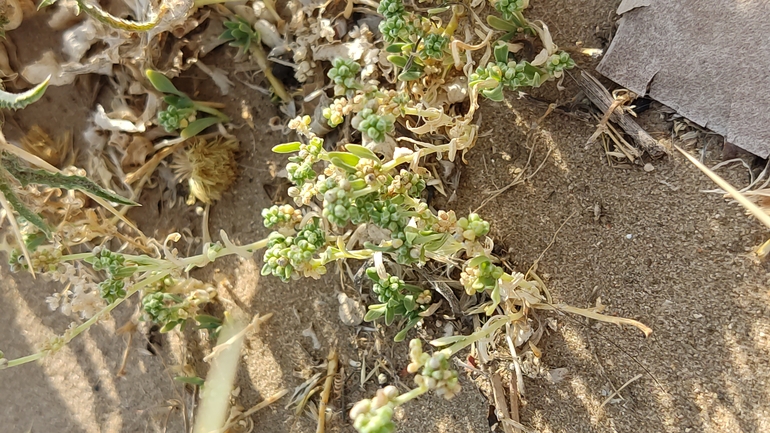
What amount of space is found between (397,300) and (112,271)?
60 centimetres

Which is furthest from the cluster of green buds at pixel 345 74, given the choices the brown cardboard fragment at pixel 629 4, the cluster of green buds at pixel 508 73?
the brown cardboard fragment at pixel 629 4

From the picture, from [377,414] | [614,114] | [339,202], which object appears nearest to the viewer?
[377,414]

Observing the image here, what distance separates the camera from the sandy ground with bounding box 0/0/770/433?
1138 millimetres

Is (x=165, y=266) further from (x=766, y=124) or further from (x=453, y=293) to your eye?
(x=766, y=124)

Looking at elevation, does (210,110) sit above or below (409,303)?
above

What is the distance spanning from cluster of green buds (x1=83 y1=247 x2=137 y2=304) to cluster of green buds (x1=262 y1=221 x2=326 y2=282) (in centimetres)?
34

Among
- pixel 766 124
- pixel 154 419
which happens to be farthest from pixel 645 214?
pixel 154 419

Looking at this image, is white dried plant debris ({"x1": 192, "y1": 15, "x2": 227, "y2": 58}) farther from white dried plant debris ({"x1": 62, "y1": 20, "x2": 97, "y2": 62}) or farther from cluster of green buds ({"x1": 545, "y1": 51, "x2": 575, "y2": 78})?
cluster of green buds ({"x1": 545, "y1": 51, "x2": 575, "y2": 78})

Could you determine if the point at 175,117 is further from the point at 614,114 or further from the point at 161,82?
the point at 614,114

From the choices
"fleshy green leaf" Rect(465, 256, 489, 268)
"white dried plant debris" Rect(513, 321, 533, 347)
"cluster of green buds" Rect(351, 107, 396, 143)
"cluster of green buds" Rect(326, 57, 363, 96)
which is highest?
"cluster of green buds" Rect(326, 57, 363, 96)

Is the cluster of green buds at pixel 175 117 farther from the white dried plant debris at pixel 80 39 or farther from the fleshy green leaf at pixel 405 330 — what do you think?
the fleshy green leaf at pixel 405 330

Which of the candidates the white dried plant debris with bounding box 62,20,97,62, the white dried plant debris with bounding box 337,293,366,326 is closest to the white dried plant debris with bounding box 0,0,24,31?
the white dried plant debris with bounding box 62,20,97,62

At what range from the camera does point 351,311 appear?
144 cm

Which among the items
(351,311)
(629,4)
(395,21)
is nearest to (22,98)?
(395,21)
